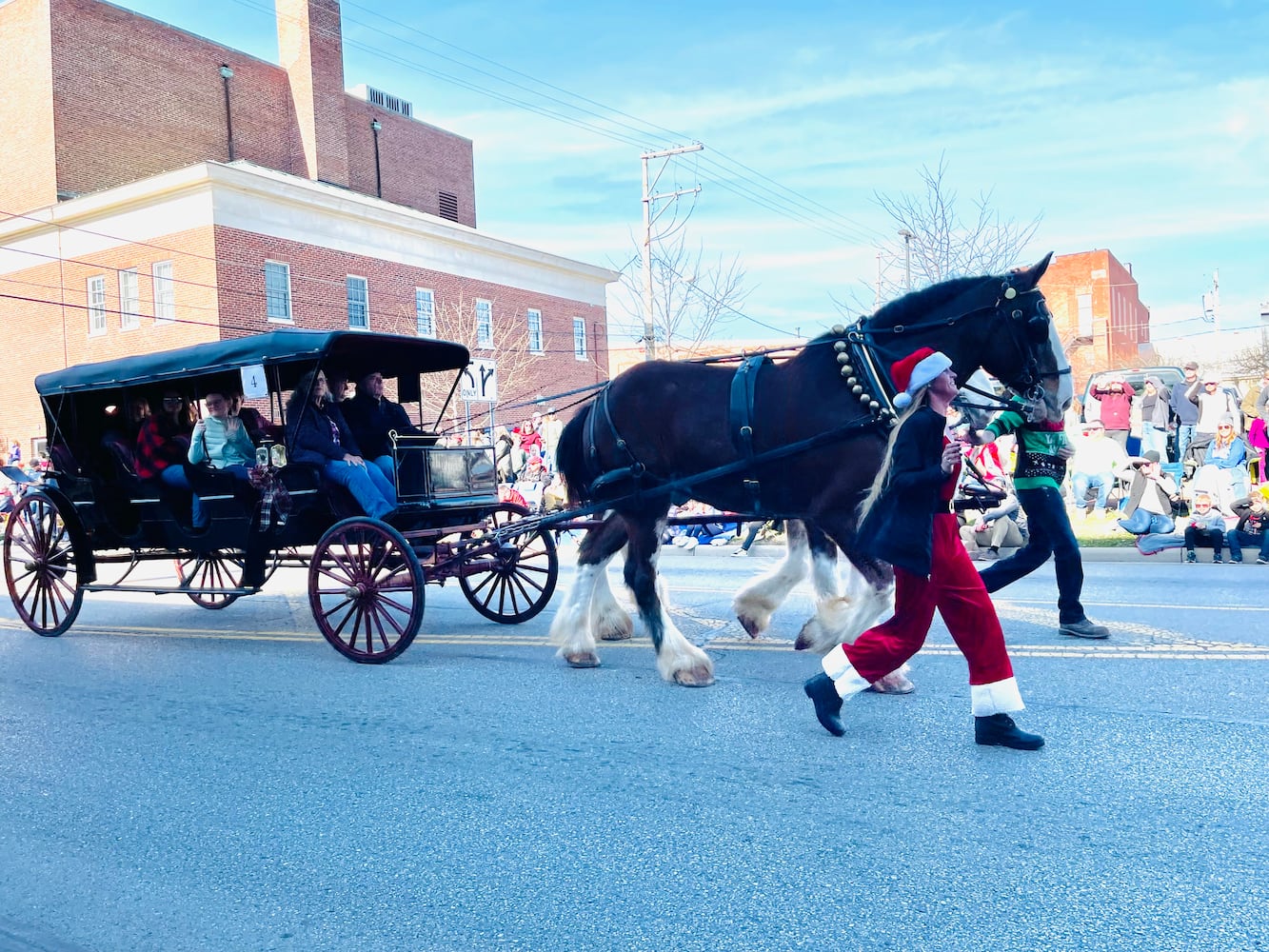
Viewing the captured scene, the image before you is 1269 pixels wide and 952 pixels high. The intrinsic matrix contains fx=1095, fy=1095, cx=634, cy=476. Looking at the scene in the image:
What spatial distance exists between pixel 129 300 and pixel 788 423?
2790 cm

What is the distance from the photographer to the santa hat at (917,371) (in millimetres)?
4734

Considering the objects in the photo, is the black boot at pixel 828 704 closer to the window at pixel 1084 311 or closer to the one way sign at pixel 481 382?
the one way sign at pixel 481 382

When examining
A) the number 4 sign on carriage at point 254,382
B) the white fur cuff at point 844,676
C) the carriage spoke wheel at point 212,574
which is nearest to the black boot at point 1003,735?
the white fur cuff at point 844,676

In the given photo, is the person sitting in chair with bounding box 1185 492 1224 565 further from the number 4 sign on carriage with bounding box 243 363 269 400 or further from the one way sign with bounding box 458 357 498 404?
the number 4 sign on carriage with bounding box 243 363 269 400

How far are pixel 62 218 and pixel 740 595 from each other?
2932 centimetres

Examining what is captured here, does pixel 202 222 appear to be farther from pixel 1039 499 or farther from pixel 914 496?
pixel 914 496

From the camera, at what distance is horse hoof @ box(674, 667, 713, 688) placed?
623 centimetres

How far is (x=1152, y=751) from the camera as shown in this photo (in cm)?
466

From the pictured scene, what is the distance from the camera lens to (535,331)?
1556 inches

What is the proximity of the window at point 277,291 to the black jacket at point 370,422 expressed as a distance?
22.5 metres

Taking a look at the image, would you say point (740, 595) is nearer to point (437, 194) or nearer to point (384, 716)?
point (384, 716)

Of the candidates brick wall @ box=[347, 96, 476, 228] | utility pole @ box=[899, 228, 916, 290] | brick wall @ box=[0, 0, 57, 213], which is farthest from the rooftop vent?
utility pole @ box=[899, 228, 916, 290]

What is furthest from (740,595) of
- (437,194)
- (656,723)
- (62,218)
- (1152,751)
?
A: (437,194)

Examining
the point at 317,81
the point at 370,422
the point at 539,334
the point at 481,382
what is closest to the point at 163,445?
the point at 370,422
